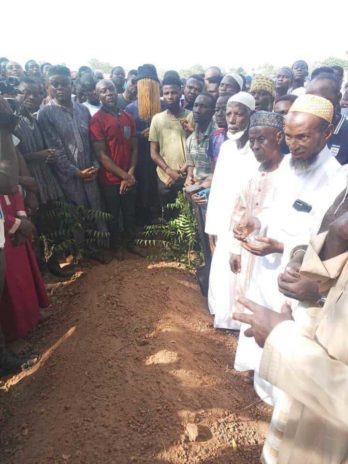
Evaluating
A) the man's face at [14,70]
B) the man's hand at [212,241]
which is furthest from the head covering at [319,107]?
the man's face at [14,70]

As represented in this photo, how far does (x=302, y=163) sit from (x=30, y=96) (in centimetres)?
323

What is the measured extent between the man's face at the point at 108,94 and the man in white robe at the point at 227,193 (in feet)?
5.16

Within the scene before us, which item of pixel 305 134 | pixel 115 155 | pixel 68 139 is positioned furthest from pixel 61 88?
pixel 305 134

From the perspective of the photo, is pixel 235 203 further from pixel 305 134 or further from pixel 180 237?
pixel 180 237

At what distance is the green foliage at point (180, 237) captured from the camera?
4.16 meters

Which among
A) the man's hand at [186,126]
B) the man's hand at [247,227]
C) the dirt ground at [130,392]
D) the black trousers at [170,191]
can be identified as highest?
the man's hand at [186,126]

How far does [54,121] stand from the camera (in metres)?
3.90

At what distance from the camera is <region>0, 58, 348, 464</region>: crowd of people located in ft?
3.92

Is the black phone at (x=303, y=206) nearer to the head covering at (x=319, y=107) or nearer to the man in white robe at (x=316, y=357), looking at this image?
the head covering at (x=319, y=107)

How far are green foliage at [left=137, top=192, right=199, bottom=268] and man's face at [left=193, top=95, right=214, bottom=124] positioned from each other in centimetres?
87

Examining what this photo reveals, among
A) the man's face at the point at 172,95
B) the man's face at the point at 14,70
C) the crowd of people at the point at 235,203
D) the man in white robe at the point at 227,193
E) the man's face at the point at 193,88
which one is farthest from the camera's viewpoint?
the man's face at the point at 14,70

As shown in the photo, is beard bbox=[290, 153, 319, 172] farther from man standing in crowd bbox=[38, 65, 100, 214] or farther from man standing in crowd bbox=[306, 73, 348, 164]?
man standing in crowd bbox=[38, 65, 100, 214]

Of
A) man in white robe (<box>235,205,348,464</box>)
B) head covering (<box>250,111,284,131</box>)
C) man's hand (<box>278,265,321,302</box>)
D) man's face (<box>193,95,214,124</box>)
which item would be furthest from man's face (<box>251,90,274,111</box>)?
man in white robe (<box>235,205,348,464</box>)

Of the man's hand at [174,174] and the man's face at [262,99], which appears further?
the man's hand at [174,174]
